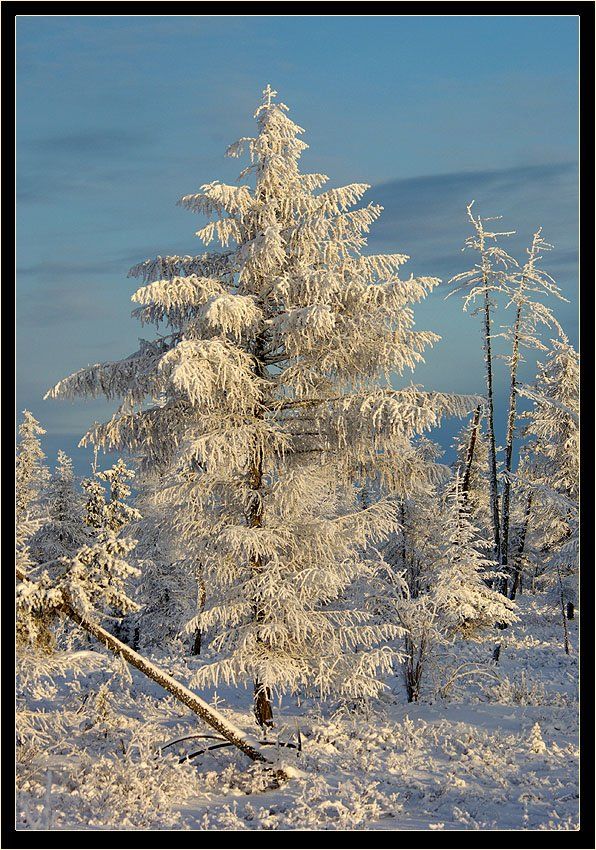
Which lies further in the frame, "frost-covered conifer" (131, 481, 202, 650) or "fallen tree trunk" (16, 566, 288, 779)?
"frost-covered conifer" (131, 481, 202, 650)

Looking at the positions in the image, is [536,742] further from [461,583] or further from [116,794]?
[116,794]

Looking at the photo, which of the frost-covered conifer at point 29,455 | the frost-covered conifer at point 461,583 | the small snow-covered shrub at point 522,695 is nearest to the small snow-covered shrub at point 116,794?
the small snow-covered shrub at point 522,695

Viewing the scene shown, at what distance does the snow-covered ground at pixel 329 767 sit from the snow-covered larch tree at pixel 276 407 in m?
1.31

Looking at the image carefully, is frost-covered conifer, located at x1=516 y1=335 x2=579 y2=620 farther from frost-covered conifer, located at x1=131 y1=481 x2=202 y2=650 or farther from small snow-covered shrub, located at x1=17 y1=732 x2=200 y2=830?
small snow-covered shrub, located at x1=17 y1=732 x2=200 y2=830

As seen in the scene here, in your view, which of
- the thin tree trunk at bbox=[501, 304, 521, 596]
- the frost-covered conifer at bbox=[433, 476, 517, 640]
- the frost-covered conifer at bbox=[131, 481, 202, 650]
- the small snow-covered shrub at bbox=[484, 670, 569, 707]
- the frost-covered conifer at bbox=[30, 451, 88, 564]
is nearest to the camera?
the small snow-covered shrub at bbox=[484, 670, 569, 707]

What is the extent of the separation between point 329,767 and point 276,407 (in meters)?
6.08

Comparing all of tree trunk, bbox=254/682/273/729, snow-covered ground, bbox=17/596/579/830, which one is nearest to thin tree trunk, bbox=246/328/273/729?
tree trunk, bbox=254/682/273/729

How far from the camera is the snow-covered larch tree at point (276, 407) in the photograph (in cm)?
1132

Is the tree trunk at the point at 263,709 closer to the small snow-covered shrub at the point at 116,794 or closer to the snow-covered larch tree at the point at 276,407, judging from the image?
the snow-covered larch tree at the point at 276,407

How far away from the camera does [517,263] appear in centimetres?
2073

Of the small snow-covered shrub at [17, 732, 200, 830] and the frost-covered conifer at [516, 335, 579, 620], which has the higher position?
the frost-covered conifer at [516, 335, 579, 620]

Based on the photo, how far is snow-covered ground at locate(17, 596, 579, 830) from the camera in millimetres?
9203

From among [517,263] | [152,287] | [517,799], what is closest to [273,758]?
[517,799]

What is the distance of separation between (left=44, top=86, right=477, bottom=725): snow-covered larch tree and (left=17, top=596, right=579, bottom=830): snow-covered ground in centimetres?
131
